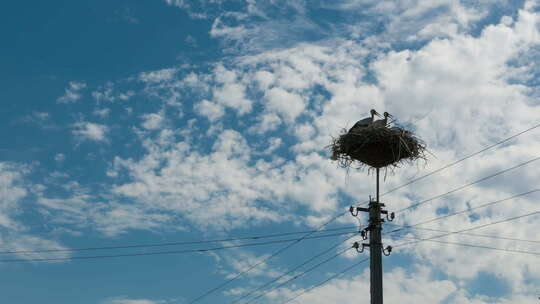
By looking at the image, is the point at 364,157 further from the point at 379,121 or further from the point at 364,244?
the point at 364,244

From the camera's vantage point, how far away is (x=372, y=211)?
10883 millimetres

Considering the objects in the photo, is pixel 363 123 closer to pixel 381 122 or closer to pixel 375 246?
pixel 381 122

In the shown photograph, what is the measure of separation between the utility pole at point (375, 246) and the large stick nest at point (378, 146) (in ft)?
5.10

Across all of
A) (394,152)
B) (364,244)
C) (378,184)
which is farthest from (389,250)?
(394,152)

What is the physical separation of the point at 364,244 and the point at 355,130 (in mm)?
2783

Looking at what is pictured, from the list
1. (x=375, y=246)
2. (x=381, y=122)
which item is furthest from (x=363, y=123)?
(x=375, y=246)

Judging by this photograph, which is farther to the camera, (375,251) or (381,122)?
(381,122)

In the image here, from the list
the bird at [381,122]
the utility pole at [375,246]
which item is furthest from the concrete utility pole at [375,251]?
the bird at [381,122]

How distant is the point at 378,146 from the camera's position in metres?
12.4

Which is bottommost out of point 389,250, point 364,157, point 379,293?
point 379,293

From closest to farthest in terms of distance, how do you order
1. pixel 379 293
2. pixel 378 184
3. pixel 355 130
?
pixel 379 293 < pixel 378 184 < pixel 355 130

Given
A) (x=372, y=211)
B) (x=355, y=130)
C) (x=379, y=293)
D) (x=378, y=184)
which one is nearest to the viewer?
(x=379, y=293)

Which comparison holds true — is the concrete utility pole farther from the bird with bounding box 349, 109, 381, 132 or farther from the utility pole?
the bird with bounding box 349, 109, 381, 132

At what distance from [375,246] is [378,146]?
8.68ft
